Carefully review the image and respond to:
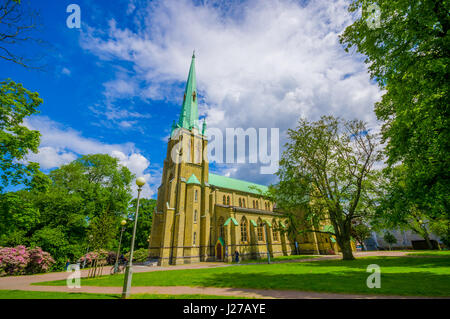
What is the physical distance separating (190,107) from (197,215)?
68.6ft

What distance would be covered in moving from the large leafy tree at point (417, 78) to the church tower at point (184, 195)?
25203mm

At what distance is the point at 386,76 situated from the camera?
9.79m

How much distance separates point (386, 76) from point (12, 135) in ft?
72.2

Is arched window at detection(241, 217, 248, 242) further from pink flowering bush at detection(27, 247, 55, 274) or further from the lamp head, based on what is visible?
pink flowering bush at detection(27, 247, 55, 274)

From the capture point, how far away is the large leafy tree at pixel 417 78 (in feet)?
26.2

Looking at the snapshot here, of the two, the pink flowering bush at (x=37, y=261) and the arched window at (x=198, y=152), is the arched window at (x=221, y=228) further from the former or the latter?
the pink flowering bush at (x=37, y=261)

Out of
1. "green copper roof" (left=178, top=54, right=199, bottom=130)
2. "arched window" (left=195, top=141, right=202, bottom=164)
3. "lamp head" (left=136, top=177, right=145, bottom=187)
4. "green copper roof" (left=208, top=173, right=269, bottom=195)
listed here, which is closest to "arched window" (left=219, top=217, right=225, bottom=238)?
"green copper roof" (left=208, top=173, right=269, bottom=195)

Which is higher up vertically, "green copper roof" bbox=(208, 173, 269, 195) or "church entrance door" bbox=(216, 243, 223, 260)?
"green copper roof" bbox=(208, 173, 269, 195)

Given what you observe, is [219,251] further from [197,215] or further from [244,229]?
[197,215]

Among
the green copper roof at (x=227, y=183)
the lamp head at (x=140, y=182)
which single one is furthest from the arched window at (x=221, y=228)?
the lamp head at (x=140, y=182)

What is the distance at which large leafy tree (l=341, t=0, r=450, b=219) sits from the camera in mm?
7988

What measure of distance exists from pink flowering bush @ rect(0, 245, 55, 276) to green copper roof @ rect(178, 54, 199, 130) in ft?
86.2
